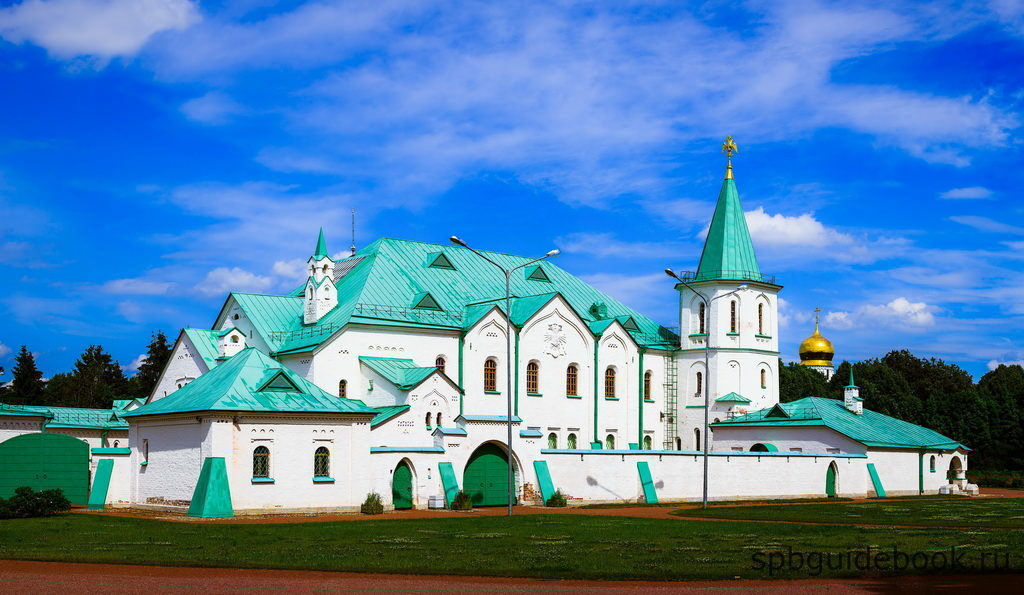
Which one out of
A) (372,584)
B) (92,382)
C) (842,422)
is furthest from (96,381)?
(372,584)

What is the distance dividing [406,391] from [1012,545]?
2595 centimetres

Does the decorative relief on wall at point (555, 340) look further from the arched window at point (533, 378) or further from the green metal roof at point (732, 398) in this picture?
the green metal roof at point (732, 398)

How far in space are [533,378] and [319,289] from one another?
11712 millimetres

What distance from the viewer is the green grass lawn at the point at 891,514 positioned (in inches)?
1275

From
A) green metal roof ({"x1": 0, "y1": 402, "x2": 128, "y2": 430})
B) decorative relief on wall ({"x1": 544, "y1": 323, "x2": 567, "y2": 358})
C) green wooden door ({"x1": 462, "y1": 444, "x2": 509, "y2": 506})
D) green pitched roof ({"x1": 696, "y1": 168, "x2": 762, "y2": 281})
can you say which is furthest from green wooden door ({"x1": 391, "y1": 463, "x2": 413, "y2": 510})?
green pitched roof ({"x1": 696, "y1": 168, "x2": 762, "y2": 281})

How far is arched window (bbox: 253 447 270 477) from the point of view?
36.6 m

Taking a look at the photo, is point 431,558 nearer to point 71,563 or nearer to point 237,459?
point 71,563

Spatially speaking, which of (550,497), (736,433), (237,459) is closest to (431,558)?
(237,459)

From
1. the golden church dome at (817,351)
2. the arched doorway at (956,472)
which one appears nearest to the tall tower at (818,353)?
the golden church dome at (817,351)

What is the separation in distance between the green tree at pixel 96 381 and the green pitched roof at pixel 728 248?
44388 mm

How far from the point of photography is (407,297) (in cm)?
5203

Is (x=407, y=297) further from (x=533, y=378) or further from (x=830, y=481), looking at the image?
(x=830, y=481)

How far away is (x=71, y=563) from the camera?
20.0 m

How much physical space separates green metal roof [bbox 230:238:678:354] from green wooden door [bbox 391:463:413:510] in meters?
8.69
